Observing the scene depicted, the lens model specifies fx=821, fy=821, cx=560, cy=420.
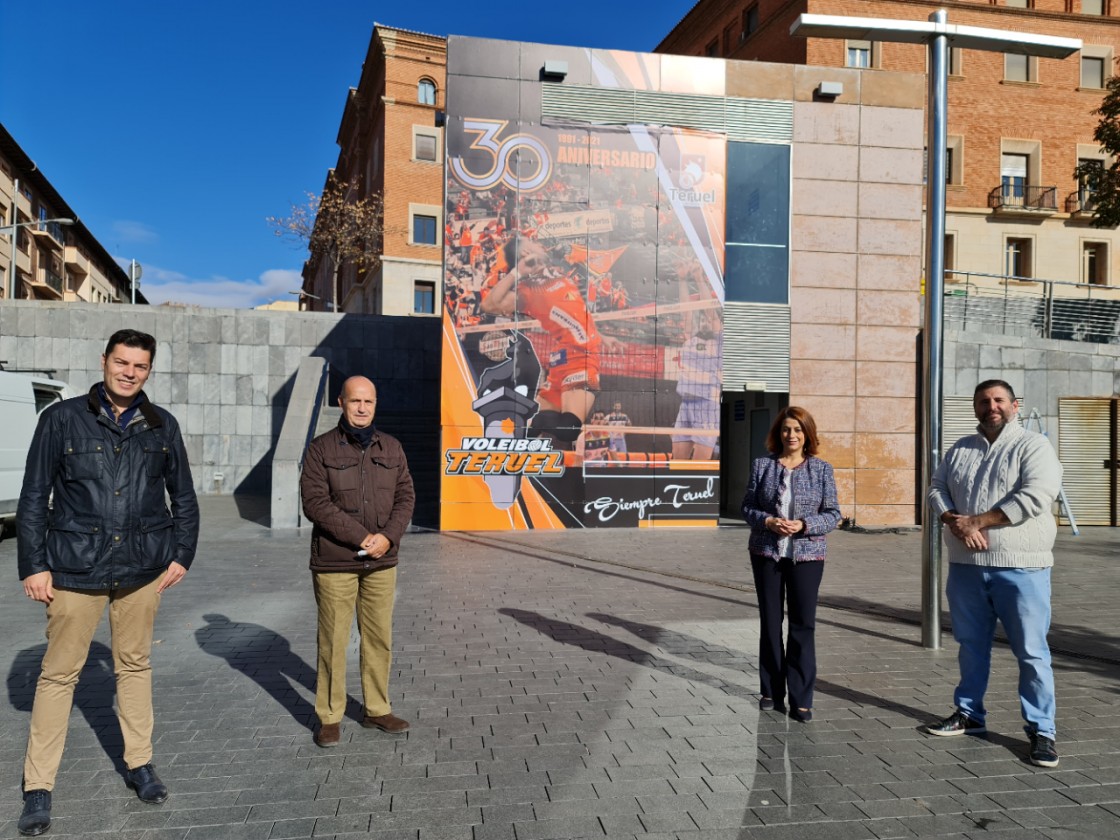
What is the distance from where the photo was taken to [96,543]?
3.49 metres

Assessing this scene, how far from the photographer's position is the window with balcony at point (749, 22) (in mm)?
36281


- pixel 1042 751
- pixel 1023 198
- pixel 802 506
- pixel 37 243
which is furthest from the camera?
pixel 37 243

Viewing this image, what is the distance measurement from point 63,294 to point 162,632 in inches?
2269

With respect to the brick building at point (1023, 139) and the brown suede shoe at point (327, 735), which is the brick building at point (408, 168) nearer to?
the brick building at point (1023, 139)

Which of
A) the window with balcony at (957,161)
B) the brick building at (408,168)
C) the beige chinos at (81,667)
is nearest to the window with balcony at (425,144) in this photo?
the brick building at (408,168)

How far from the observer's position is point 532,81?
1367 cm

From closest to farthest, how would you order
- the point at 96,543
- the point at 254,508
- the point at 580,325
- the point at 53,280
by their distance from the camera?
the point at 96,543
the point at 580,325
the point at 254,508
the point at 53,280

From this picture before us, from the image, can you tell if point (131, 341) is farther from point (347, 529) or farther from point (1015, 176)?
point (1015, 176)

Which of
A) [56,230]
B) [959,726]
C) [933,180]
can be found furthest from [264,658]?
[56,230]

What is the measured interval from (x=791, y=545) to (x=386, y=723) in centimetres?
248

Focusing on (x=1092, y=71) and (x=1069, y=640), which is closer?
(x=1069, y=640)

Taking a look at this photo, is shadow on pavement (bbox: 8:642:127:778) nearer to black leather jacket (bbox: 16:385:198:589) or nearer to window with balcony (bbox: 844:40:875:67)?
black leather jacket (bbox: 16:385:198:589)

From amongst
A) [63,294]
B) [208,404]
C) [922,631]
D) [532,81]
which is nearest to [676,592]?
[922,631]

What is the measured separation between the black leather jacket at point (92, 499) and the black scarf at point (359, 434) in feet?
3.04
